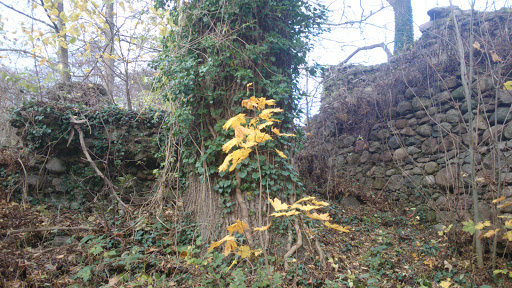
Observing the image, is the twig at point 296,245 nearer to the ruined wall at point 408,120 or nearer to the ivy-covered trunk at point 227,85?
the ivy-covered trunk at point 227,85

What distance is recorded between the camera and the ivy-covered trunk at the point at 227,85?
10.7 feet

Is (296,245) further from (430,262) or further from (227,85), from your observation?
(227,85)

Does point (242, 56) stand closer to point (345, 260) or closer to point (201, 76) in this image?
point (201, 76)

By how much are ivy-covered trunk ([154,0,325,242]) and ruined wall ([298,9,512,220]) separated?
2.31m

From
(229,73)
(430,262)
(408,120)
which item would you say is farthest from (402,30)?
(430,262)

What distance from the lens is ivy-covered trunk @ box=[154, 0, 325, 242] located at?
10.7 ft

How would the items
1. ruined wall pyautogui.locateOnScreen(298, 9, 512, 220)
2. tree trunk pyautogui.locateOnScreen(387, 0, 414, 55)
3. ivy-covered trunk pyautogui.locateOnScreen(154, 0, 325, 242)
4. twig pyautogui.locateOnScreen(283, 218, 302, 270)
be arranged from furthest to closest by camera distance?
tree trunk pyautogui.locateOnScreen(387, 0, 414, 55) < ruined wall pyautogui.locateOnScreen(298, 9, 512, 220) < ivy-covered trunk pyautogui.locateOnScreen(154, 0, 325, 242) < twig pyautogui.locateOnScreen(283, 218, 302, 270)

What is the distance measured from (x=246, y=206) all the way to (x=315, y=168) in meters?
3.56

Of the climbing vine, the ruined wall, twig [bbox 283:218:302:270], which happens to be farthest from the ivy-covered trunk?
the ruined wall

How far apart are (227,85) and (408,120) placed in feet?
13.7

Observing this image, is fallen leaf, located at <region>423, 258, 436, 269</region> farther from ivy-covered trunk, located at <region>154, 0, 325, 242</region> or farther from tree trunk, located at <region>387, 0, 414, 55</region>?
tree trunk, located at <region>387, 0, 414, 55</region>

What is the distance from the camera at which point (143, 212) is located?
3877 mm

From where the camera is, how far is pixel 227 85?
11.6 feet

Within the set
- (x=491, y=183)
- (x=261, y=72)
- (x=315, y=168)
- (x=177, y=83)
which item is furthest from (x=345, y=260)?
(x=315, y=168)
